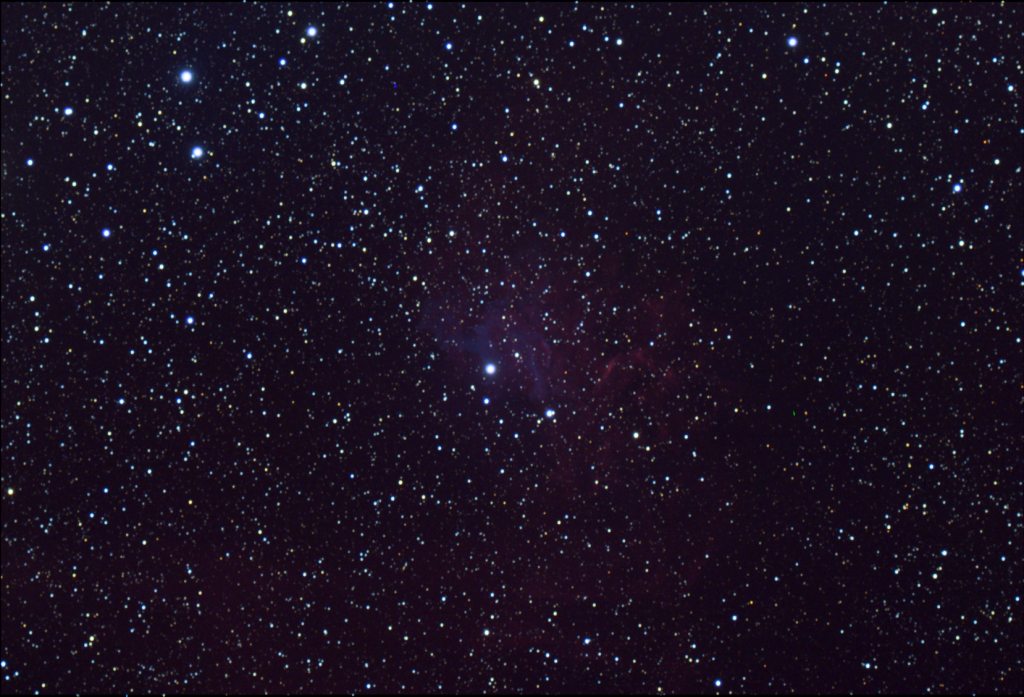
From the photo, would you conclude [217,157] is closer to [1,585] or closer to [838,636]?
[1,585]

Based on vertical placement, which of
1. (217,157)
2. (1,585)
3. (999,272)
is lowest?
(1,585)

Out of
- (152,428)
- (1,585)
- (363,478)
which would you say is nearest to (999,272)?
(363,478)

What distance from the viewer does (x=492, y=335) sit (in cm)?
33

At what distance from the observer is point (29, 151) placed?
34cm

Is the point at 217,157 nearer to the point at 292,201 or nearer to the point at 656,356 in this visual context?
the point at 292,201

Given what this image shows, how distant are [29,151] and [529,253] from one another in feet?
1.19

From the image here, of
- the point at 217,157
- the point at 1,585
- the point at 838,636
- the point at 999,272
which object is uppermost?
the point at 217,157

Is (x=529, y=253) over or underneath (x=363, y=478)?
over

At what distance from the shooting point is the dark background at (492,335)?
1.09ft

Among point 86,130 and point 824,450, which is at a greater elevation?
point 86,130

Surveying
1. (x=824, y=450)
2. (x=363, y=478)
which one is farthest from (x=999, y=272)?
(x=363, y=478)

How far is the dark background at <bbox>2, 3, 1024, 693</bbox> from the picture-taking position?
1.09 feet

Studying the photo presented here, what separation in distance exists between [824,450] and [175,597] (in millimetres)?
477

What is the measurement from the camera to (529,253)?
1.10 ft
